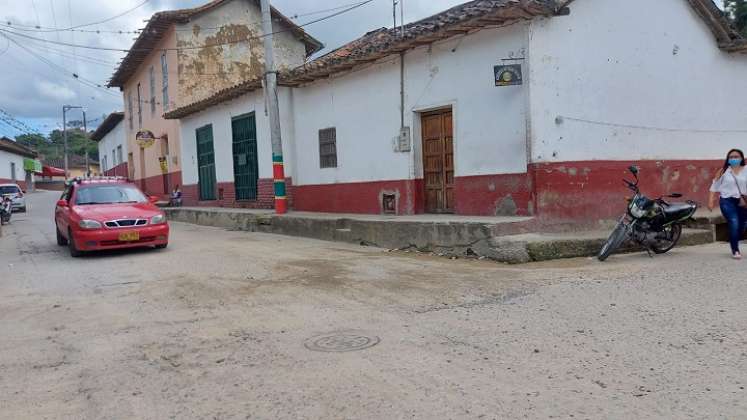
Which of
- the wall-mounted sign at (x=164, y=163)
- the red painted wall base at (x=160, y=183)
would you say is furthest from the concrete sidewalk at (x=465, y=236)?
the wall-mounted sign at (x=164, y=163)

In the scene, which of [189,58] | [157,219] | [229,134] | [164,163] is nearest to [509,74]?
[157,219]

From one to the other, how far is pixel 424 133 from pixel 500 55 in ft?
7.72

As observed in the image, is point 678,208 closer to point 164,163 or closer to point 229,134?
point 229,134

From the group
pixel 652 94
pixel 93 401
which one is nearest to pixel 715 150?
pixel 652 94

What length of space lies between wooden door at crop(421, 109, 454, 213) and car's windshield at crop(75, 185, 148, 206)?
5498mm

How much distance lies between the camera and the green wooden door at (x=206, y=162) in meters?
19.0

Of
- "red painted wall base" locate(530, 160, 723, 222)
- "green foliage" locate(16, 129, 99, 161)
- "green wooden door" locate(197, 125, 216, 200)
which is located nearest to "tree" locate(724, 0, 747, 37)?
"red painted wall base" locate(530, 160, 723, 222)

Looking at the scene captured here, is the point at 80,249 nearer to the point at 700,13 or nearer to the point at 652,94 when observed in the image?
the point at 652,94

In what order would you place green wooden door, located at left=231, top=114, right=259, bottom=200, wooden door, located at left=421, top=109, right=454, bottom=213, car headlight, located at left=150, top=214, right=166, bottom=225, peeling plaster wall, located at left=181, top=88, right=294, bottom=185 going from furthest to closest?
green wooden door, located at left=231, top=114, right=259, bottom=200 < peeling plaster wall, located at left=181, top=88, right=294, bottom=185 < wooden door, located at left=421, top=109, right=454, bottom=213 < car headlight, located at left=150, top=214, right=166, bottom=225

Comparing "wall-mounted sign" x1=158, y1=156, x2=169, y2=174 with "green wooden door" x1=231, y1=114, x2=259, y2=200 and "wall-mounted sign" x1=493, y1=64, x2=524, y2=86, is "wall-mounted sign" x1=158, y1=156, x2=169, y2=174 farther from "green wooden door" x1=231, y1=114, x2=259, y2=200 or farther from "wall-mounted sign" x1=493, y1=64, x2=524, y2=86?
"wall-mounted sign" x1=493, y1=64, x2=524, y2=86

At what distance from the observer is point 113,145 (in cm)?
3706

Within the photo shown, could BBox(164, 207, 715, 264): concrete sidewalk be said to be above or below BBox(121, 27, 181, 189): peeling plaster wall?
below

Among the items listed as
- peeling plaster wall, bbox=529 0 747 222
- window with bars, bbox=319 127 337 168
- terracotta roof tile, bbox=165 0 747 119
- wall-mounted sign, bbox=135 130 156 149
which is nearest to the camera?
terracotta roof tile, bbox=165 0 747 119

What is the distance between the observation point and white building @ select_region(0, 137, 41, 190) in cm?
4200
